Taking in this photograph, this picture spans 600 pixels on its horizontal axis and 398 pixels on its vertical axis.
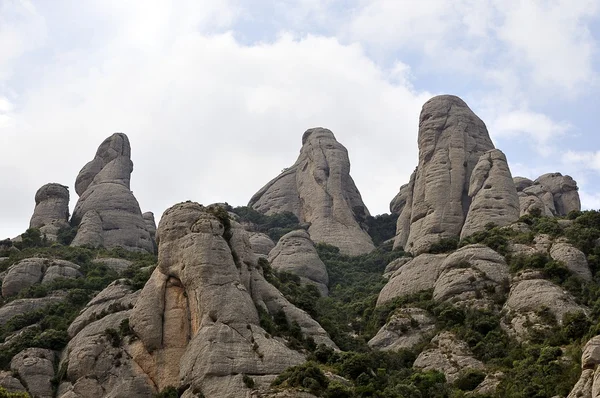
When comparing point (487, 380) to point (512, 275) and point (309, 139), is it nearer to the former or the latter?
point (512, 275)

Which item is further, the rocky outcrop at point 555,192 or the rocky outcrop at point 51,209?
the rocky outcrop at point 555,192

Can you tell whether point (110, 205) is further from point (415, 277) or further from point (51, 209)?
point (415, 277)

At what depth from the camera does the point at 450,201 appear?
356 ft

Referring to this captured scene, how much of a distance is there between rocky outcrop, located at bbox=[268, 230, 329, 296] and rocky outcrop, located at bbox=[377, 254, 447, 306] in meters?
18.9

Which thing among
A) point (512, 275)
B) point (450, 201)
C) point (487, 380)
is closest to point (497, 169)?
point (450, 201)

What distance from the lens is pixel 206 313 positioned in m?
63.5

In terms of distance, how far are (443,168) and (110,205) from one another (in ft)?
120

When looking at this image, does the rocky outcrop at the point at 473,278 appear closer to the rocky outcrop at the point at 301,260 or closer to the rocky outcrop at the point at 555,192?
the rocky outcrop at the point at 301,260

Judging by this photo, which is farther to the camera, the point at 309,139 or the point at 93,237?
the point at 309,139

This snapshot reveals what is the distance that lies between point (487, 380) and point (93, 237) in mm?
58756

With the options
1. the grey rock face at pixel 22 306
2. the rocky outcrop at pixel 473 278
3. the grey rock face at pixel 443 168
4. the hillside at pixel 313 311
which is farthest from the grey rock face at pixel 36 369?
the grey rock face at pixel 443 168

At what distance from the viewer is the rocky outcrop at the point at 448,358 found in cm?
6631

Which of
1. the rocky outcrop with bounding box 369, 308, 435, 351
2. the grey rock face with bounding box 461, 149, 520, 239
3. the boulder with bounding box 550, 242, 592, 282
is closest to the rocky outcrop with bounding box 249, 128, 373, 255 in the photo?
the grey rock face with bounding box 461, 149, 520, 239

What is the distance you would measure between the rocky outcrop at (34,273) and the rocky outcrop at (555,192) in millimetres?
50044
